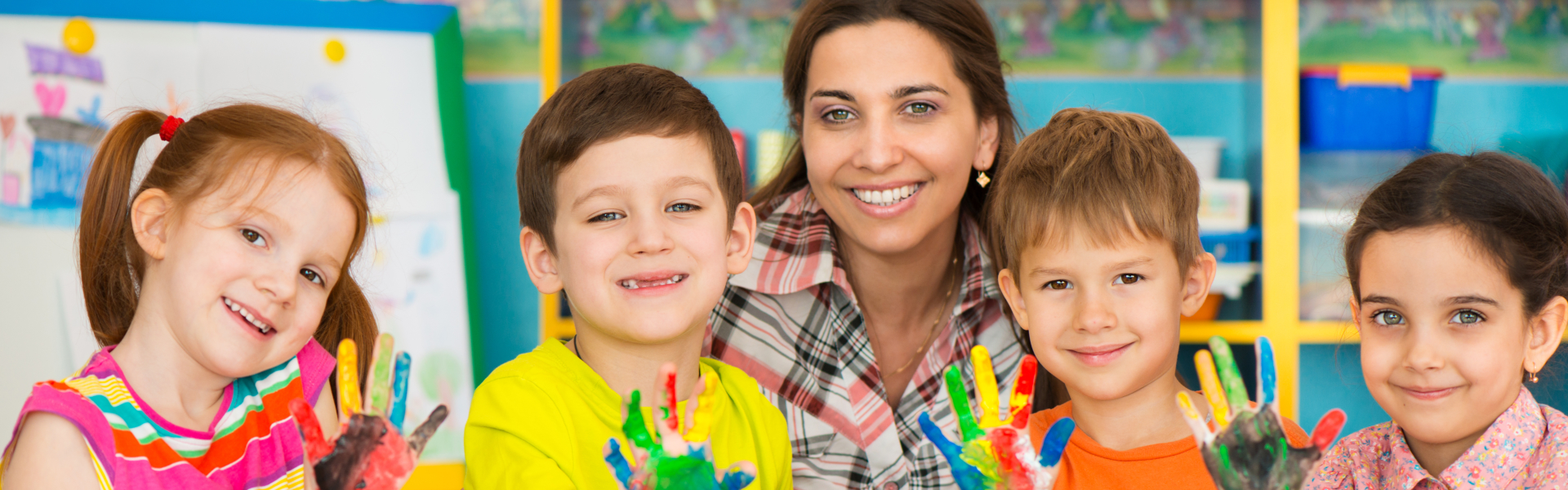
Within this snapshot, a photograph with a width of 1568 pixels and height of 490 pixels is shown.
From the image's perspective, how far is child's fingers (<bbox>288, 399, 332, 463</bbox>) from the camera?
99cm

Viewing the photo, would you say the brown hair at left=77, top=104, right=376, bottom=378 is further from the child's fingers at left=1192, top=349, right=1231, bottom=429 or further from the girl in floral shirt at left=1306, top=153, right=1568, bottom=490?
the girl in floral shirt at left=1306, top=153, right=1568, bottom=490

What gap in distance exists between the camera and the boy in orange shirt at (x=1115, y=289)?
1.20m

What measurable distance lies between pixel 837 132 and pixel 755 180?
1.39 m

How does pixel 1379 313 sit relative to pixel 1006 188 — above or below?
below

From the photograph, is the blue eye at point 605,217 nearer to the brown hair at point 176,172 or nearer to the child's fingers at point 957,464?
the brown hair at point 176,172

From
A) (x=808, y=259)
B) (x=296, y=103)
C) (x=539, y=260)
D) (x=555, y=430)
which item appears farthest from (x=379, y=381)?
(x=296, y=103)

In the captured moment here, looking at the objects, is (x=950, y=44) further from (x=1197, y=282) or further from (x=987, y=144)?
(x=1197, y=282)

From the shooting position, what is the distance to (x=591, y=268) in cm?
119

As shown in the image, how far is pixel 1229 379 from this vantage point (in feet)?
3.41

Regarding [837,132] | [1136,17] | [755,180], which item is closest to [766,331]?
[837,132]

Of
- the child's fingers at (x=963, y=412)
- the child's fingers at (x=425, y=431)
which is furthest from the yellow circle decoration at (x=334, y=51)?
the child's fingers at (x=963, y=412)

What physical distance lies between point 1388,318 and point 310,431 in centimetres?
114

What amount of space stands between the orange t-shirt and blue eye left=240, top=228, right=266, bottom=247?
94 centimetres

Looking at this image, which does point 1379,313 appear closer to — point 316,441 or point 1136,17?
point 316,441
